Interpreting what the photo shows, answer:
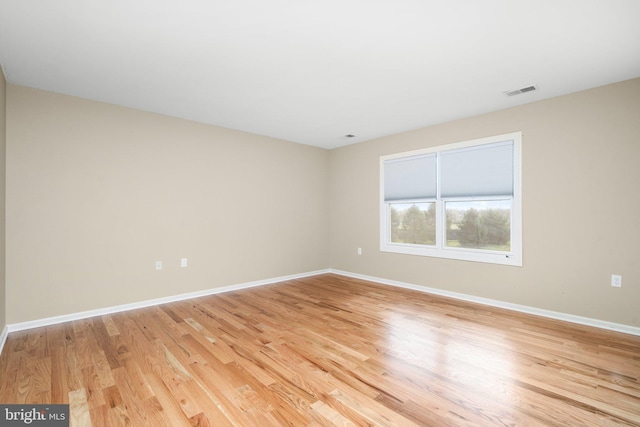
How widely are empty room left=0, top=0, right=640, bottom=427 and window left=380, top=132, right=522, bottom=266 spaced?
0.03 metres

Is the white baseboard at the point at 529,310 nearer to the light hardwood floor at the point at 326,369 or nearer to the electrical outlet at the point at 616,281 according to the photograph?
the light hardwood floor at the point at 326,369

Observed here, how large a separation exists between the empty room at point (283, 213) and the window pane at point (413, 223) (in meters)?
0.04

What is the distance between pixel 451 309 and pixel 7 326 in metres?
4.79

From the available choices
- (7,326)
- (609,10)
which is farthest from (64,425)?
(609,10)

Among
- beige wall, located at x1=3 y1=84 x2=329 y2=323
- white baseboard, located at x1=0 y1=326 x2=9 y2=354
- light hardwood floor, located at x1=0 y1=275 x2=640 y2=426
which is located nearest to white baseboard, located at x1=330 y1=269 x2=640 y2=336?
light hardwood floor, located at x1=0 y1=275 x2=640 y2=426

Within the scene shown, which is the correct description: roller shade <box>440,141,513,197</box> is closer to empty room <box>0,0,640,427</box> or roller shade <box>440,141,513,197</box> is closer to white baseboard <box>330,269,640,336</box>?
empty room <box>0,0,640,427</box>

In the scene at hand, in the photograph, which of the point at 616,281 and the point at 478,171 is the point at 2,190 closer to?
the point at 478,171

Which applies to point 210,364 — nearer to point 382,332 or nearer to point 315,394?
point 315,394

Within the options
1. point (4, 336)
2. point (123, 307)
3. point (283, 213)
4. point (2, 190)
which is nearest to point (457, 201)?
point (283, 213)

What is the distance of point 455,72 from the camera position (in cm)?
280

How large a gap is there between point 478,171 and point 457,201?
1.64 feet

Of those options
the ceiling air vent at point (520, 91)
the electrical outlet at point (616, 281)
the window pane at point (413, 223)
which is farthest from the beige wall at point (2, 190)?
the electrical outlet at point (616, 281)

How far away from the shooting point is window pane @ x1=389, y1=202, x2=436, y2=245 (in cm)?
460

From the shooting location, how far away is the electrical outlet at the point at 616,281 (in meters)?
3.00
